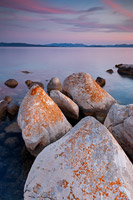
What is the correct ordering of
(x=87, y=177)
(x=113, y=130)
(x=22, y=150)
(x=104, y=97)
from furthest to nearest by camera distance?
(x=104, y=97) < (x=22, y=150) < (x=113, y=130) < (x=87, y=177)

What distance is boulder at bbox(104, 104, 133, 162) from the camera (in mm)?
6230

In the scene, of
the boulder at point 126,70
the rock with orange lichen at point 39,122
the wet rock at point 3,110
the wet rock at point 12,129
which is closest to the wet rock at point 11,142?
the wet rock at point 12,129

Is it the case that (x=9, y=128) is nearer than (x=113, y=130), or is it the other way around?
(x=113, y=130)

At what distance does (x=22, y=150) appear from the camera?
25.8 ft

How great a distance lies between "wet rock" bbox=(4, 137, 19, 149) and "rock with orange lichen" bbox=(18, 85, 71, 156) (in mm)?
1209

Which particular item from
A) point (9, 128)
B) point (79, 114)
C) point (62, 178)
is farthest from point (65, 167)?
point (79, 114)

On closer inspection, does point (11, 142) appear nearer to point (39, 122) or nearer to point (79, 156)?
point (39, 122)

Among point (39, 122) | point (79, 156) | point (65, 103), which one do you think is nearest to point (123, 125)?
point (79, 156)

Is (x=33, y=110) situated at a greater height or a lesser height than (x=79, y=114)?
greater

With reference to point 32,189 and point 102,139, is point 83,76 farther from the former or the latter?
point 32,189

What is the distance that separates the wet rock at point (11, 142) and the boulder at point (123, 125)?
4.82 metres

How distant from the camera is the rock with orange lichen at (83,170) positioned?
3787mm

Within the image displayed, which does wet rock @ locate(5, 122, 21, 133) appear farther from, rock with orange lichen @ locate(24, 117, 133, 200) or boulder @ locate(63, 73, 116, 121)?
rock with orange lichen @ locate(24, 117, 133, 200)

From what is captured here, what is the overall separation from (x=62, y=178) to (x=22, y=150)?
435 centimetres
